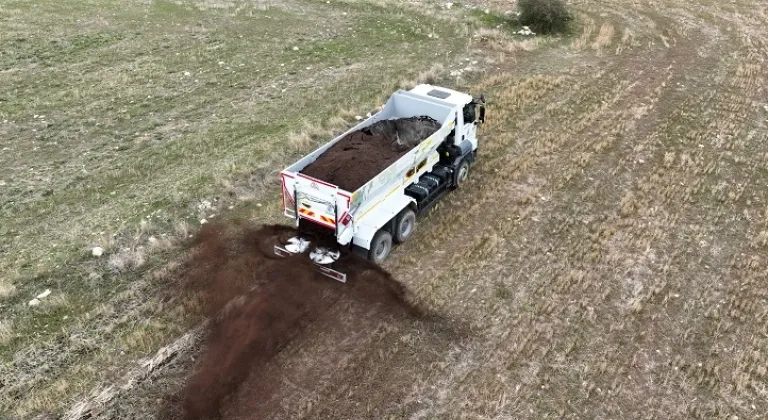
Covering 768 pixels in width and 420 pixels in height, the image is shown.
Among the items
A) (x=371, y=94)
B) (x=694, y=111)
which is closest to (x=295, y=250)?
(x=371, y=94)

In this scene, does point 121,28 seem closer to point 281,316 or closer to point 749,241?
point 281,316

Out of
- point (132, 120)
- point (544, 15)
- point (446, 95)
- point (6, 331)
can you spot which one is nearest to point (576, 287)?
point (446, 95)

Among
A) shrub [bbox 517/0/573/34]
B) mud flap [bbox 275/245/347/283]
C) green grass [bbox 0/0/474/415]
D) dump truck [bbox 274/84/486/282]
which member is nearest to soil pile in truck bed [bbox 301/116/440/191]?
dump truck [bbox 274/84/486/282]

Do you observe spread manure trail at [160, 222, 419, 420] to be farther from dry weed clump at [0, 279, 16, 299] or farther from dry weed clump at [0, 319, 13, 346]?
dry weed clump at [0, 279, 16, 299]

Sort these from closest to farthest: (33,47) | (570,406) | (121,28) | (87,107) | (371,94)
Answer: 1. (570,406)
2. (87,107)
3. (371,94)
4. (33,47)
5. (121,28)

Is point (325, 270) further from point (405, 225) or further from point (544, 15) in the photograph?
point (544, 15)

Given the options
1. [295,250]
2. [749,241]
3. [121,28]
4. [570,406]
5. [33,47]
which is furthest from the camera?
[121,28]

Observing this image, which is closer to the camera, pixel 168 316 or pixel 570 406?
pixel 570 406
